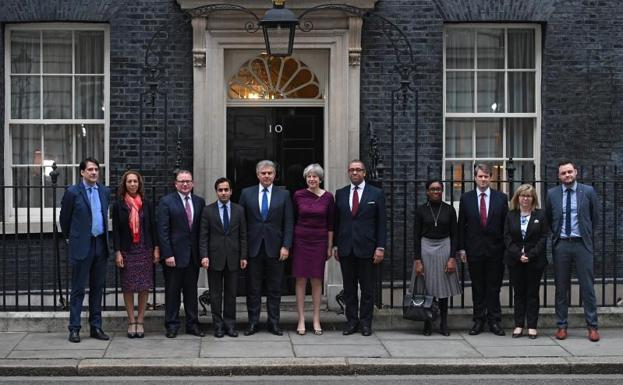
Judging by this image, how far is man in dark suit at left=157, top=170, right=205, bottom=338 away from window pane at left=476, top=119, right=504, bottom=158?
402 centimetres

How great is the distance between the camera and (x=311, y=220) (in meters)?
10.6

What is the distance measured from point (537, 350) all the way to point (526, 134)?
373 cm

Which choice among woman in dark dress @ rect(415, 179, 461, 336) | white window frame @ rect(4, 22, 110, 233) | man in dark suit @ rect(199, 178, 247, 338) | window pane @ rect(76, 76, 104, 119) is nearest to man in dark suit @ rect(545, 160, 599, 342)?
woman in dark dress @ rect(415, 179, 461, 336)

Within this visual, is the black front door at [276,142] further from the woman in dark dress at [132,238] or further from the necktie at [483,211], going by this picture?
the necktie at [483,211]

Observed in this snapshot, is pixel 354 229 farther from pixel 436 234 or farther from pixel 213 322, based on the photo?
pixel 213 322

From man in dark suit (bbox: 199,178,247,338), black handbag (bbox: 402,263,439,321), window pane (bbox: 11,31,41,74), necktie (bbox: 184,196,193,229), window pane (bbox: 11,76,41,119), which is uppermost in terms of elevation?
window pane (bbox: 11,31,41,74)

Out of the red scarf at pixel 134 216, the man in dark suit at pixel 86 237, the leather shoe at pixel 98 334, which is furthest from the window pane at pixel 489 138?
the leather shoe at pixel 98 334

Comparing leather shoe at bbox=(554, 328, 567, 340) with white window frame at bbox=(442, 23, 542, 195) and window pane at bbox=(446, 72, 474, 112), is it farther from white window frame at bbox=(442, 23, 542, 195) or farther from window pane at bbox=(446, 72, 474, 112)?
window pane at bbox=(446, 72, 474, 112)

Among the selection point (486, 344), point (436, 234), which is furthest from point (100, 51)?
point (486, 344)

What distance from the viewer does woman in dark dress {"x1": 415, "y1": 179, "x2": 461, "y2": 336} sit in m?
10.5

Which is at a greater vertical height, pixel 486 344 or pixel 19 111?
pixel 19 111

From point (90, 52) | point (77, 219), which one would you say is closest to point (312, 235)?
point (77, 219)

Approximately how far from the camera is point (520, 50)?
12.7 m

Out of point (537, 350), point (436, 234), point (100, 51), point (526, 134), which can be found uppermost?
point (100, 51)
